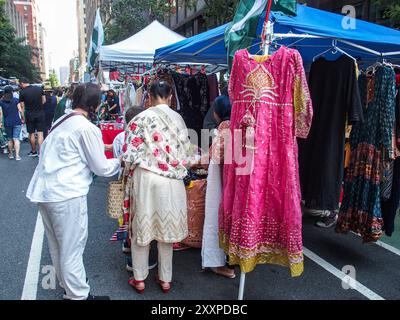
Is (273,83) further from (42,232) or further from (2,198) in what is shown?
(2,198)

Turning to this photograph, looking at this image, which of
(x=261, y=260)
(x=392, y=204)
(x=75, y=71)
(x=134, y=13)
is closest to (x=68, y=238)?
(x=261, y=260)

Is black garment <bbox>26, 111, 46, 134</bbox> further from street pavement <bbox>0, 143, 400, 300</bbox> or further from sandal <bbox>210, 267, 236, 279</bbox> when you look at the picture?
sandal <bbox>210, 267, 236, 279</bbox>

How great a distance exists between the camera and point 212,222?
129 inches

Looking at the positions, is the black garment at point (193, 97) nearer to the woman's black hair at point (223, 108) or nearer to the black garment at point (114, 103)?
the woman's black hair at point (223, 108)

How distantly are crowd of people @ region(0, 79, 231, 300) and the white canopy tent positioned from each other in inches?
167

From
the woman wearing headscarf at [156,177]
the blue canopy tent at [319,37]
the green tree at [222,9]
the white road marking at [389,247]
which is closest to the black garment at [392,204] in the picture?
the white road marking at [389,247]

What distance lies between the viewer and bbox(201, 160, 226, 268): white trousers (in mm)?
3215

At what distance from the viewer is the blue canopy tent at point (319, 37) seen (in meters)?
3.48

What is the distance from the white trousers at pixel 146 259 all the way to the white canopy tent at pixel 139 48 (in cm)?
494

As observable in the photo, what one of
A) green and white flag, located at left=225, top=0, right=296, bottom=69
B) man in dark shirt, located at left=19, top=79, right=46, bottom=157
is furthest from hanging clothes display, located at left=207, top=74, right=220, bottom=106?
man in dark shirt, located at left=19, top=79, right=46, bottom=157

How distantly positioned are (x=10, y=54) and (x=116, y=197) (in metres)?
36.1

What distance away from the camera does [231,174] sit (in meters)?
2.85

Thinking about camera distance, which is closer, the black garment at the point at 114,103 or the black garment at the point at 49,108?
the black garment at the point at 114,103

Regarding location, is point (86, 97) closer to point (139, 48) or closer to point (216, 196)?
point (216, 196)
